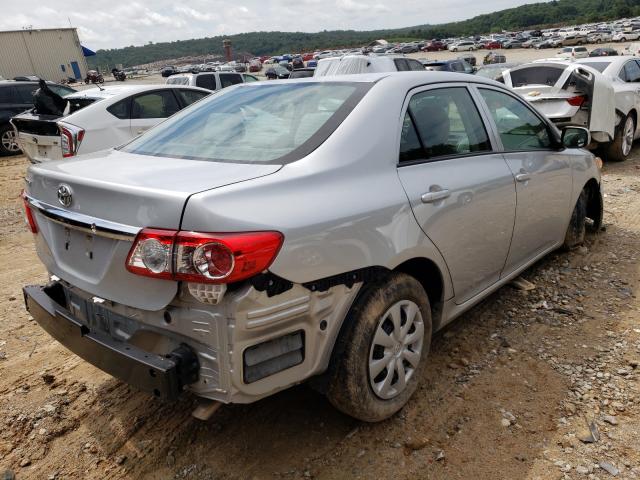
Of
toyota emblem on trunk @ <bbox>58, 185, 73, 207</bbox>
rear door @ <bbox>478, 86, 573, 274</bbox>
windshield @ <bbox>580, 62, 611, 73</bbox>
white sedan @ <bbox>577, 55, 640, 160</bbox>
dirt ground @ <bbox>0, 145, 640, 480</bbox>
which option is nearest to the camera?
toyota emblem on trunk @ <bbox>58, 185, 73, 207</bbox>

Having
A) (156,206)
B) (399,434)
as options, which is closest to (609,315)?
(399,434)

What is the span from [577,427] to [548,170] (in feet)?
6.19

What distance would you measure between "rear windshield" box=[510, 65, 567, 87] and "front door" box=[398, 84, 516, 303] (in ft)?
19.1

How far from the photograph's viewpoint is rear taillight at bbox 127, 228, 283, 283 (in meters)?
1.78

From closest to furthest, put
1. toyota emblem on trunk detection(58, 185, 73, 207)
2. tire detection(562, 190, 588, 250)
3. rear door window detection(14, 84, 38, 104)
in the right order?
toyota emblem on trunk detection(58, 185, 73, 207)
tire detection(562, 190, 588, 250)
rear door window detection(14, 84, 38, 104)

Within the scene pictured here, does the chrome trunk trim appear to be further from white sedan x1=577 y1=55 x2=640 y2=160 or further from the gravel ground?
white sedan x1=577 y1=55 x2=640 y2=160

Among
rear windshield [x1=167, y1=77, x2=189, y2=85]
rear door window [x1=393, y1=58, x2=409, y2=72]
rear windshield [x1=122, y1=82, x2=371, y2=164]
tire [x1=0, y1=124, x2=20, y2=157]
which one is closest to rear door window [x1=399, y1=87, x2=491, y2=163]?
rear windshield [x1=122, y1=82, x2=371, y2=164]

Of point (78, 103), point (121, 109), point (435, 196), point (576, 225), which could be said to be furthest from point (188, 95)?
point (435, 196)

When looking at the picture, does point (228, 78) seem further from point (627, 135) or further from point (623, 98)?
point (627, 135)

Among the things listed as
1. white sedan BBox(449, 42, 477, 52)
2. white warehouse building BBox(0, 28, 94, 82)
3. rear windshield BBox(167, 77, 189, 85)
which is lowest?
white sedan BBox(449, 42, 477, 52)

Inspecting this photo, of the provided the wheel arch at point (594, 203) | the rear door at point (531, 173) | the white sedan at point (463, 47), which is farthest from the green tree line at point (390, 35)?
the rear door at point (531, 173)

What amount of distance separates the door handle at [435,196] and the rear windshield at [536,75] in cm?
648

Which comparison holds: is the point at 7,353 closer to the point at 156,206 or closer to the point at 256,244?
the point at 156,206

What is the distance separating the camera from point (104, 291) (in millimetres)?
2098
